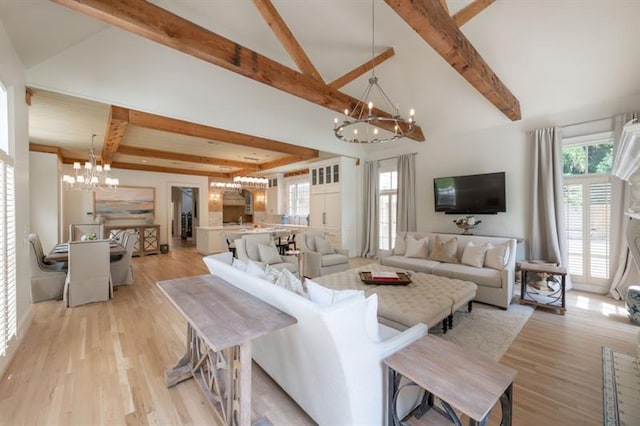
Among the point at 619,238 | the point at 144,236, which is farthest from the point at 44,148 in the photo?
the point at 619,238

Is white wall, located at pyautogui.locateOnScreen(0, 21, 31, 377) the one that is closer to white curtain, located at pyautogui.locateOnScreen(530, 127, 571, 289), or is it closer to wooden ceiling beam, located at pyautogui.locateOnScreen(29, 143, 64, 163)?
wooden ceiling beam, located at pyautogui.locateOnScreen(29, 143, 64, 163)

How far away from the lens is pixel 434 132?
6.01 m

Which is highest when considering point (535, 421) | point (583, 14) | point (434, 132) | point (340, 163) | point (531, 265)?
point (583, 14)

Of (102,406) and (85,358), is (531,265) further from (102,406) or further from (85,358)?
(85,358)

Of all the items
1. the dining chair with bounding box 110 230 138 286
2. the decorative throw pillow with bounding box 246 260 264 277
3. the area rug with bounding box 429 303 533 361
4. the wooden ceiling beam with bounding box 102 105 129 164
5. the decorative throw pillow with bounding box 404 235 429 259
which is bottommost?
Result: the area rug with bounding box 429 303 533 361

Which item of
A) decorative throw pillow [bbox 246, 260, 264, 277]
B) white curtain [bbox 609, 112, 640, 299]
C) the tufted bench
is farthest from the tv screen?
decorative throw pillow [bbox 246, 260, 264, 277]

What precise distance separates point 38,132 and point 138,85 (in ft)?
9.73

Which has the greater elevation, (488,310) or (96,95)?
(96,95)

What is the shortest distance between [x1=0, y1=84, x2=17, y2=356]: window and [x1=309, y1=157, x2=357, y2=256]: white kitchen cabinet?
5.53m

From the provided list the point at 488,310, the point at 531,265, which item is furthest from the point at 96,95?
the point at 531,265

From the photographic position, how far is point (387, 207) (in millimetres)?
7062

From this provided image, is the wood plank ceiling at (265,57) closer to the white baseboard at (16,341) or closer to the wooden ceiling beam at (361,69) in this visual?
the wooden ceiling beam at (361,69)

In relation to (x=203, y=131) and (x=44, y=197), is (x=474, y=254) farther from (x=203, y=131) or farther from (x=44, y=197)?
(x=44, y=197)

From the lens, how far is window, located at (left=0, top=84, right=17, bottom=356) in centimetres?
218
